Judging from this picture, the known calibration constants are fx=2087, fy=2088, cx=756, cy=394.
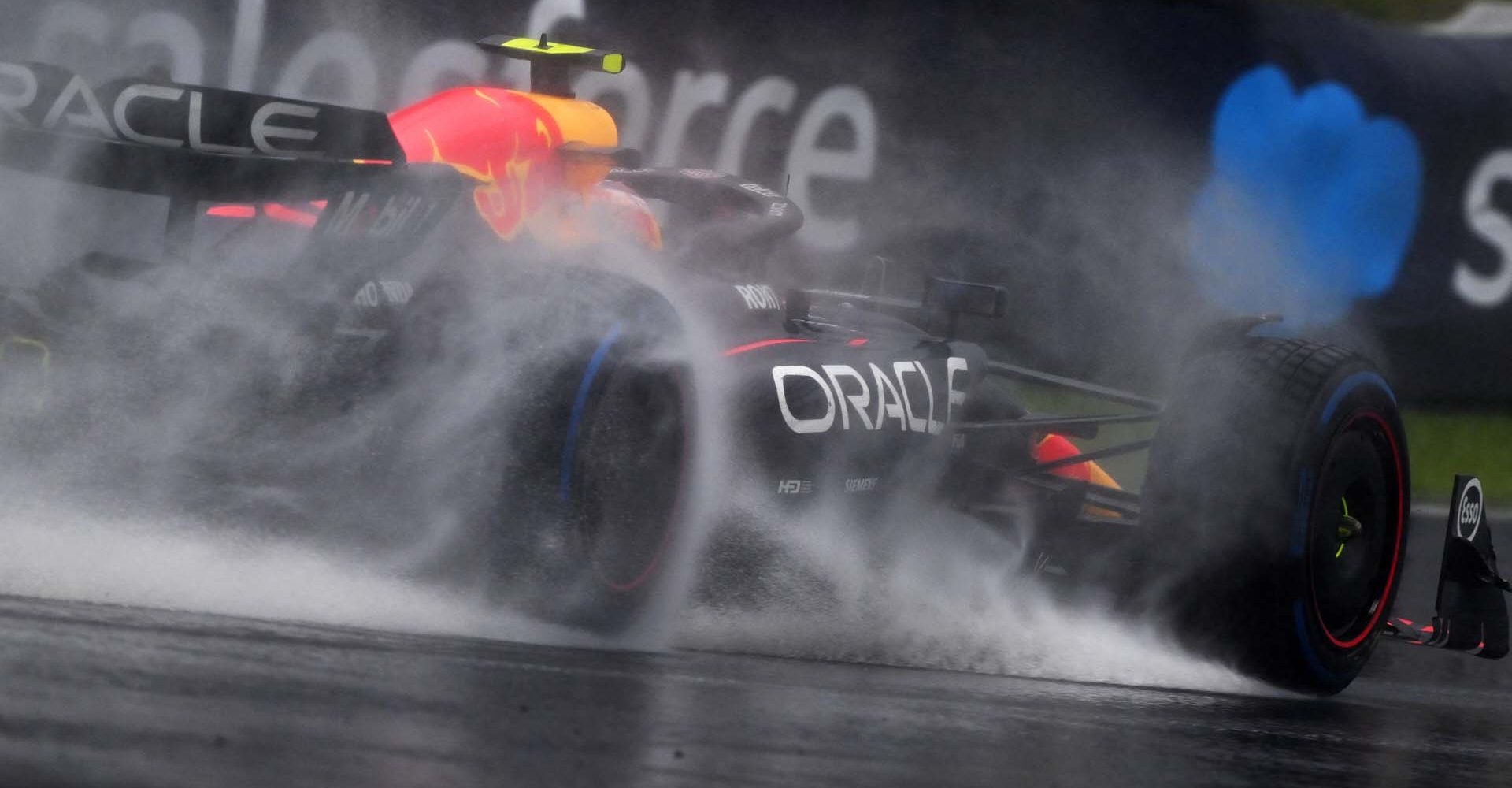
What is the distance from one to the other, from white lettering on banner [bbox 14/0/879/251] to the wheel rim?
4.28 m

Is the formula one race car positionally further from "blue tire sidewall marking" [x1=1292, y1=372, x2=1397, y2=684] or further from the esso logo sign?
the esso logo sign

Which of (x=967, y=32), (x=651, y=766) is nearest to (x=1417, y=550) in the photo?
(x=967, y=32)

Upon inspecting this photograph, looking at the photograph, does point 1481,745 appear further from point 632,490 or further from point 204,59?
point 204,59

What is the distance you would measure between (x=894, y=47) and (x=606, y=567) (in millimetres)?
5689

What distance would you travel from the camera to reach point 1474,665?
6.89 m

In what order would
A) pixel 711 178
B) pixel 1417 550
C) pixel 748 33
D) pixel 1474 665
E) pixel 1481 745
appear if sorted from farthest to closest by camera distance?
1. pixel 748 33
2. pixel 1417 550
3. pixel 1474 665
4. pixel 711 178
5. pixel 1481 745

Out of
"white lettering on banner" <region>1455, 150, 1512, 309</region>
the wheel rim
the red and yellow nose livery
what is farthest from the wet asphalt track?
"white lettering on banner" <region>1455, 150, 1512, 309</region>

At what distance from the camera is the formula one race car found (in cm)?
430

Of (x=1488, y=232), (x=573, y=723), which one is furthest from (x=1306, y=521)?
(x=1488, y=232)

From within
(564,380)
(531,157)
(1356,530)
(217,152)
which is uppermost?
(531,157)

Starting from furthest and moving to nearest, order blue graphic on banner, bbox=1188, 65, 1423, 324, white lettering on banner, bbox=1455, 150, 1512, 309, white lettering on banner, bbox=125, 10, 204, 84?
1. white lettering on banner, bbox=1455, 150, 1512, 309
2. blue graphic on banner, bbox=1188, 65, 1423, 324
3. white lettering on banner, bbox=125, 10, 204, 84

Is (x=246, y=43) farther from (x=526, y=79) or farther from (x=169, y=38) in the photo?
(x=526, y=79)

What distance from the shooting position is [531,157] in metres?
5.30

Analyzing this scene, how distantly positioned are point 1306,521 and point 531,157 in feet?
7.06
